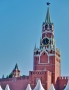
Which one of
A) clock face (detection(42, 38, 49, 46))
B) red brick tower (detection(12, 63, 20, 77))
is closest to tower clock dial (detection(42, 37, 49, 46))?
clock face (detection(42, 38, 49, 46))

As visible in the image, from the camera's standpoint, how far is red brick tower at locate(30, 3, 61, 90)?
59.8 m

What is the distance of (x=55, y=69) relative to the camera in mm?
63312

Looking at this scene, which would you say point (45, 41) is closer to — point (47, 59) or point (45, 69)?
point (47, 59)

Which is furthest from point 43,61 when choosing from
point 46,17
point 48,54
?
point 46,17

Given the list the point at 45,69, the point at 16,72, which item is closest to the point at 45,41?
the point at 45,69

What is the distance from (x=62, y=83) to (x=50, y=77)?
320 cm

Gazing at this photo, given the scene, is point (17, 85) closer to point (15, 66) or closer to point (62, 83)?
point (62, 83)

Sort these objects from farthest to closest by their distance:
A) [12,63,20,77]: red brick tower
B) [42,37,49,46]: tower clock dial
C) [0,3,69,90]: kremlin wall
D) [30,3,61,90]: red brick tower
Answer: [12,63,20,77]: red brick tower, [42,37,49,46]: tower clock dial, [30,3,61,90]: red brick tower, [0,3,69,90]: kremlin wall

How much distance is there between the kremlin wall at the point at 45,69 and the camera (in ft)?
196

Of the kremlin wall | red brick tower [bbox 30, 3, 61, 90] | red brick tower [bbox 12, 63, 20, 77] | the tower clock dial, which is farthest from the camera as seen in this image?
red brick tower [bbox 12, 63, 20, 77]

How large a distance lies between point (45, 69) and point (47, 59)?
267cm

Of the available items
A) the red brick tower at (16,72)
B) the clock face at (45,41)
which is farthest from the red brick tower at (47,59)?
the red brick tower at (16,72)

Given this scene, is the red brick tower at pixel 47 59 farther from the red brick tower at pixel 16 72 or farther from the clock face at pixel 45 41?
the red brick tower at pixel 16 72

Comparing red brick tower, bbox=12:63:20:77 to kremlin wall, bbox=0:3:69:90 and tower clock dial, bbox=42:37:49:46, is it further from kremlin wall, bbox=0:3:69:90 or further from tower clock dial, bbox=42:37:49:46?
tower clock dial, bbox=42:37:49:46
